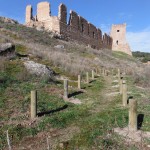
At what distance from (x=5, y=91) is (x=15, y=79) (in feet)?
7.71

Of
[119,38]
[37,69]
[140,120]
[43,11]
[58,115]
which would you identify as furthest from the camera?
[119,38]

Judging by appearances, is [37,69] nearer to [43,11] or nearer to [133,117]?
[133,117]

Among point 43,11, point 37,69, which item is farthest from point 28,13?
point 37,69

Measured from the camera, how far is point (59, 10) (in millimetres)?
46719

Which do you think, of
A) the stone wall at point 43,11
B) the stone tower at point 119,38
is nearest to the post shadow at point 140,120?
the stone wall at point 43,11

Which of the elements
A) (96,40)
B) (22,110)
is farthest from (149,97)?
(96,40)

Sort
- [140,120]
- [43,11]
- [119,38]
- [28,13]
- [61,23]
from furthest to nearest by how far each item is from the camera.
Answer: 1. [119,38]
2. [28,13]
3. [43,11]
4. [61,23]
5. [140,120]

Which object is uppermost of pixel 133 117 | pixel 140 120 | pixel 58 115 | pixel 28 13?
pixel 28 13

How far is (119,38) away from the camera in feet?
258

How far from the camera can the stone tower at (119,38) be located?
76000 mm

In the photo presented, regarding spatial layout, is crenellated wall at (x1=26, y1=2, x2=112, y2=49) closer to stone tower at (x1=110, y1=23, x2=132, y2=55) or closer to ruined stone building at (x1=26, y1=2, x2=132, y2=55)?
ruined stone building at (x1=26, y1=2, x2=132, y2=55)

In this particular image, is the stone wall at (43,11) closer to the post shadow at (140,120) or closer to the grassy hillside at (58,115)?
the grassy hillside at (58,115)

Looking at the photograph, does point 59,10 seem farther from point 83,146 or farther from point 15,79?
point 83,146

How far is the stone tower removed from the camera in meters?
76.0
